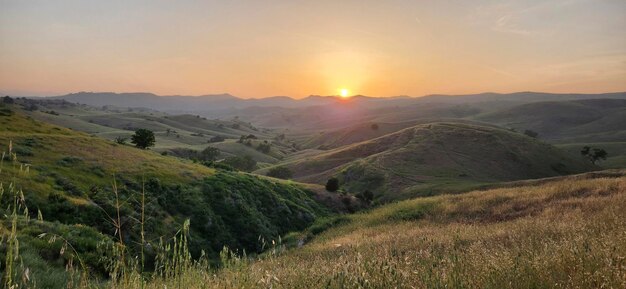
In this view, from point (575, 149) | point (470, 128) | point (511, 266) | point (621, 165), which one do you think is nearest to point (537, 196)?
point (511, 266)

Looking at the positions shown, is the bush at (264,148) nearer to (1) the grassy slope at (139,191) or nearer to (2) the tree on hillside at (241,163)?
(2) the tree on hillside at (241,163)

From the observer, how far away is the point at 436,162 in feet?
275

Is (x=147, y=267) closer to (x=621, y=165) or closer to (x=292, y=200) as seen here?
(x=292, y=200)

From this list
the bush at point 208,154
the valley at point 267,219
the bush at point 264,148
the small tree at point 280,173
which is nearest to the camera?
the valley at point 267,219

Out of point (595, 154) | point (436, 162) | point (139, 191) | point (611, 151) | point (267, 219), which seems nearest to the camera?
point (139, 191)

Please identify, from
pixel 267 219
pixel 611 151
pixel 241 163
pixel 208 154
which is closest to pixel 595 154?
pixel 611 151

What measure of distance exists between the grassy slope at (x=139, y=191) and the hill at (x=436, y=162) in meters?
Answer: 31.8

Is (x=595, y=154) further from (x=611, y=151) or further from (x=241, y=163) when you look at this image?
(x=241, y=163)

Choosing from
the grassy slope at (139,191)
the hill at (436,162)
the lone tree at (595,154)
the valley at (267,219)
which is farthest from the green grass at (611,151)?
the grassy slope at (139,191)

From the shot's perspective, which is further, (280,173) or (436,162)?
(280,173)

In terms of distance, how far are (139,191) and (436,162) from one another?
67.4 meters

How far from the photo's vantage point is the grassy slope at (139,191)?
81.8 ft

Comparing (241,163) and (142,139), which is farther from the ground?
(142,139)

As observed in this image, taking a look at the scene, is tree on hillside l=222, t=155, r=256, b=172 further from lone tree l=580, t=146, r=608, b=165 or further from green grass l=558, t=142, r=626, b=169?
green grass l=558, t=142, r=626, b=169
